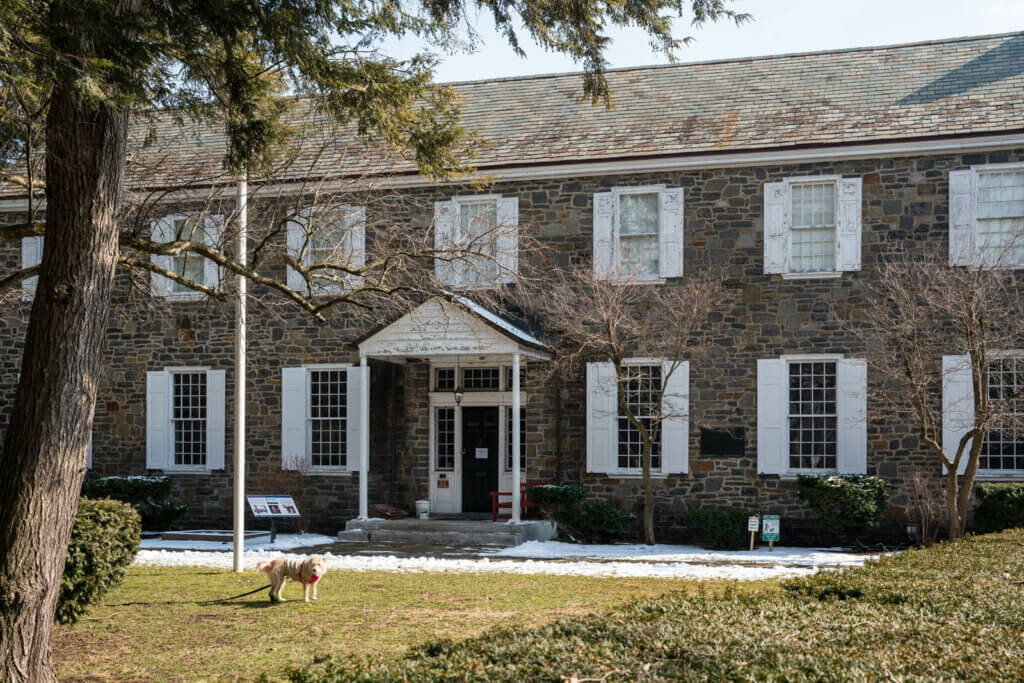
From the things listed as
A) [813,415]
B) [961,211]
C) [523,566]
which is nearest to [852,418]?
[813,415]

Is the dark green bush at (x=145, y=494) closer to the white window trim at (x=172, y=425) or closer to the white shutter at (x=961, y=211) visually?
the white window trim at (x=172, y=425)

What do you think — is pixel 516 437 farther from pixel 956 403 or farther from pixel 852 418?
pixel 956 403

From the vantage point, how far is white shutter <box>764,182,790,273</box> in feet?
54.8

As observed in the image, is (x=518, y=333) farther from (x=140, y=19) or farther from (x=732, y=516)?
(x=140, y=19)

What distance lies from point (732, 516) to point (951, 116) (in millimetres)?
6845

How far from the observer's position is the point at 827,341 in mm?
16609

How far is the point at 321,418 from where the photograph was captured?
18.7 meters

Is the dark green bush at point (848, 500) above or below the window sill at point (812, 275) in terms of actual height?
below

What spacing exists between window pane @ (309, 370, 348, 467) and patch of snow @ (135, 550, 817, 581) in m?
3.94

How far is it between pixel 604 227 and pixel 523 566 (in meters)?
6.14

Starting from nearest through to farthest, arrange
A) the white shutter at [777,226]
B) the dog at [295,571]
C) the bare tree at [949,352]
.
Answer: the dog at [295,571]
the bare tree at [949,352]
the white shutter at [777,226]

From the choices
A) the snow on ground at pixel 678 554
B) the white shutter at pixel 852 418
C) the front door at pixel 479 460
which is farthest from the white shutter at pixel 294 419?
the white shutter at pixel 852 418

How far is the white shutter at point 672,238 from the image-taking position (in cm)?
1711

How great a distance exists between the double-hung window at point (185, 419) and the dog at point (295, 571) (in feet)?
29.1
